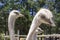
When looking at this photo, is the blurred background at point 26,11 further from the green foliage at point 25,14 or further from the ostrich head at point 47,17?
the ostrich head at point 47,17

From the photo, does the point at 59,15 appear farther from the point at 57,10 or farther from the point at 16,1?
the point at 16,1

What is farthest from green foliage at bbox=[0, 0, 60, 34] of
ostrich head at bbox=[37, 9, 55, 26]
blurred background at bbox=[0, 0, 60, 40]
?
ostrich head at bbox=[37, 9, 55, 26]

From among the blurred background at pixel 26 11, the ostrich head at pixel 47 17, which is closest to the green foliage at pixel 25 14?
the blurred background at pixel 26 11

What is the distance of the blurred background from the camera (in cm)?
1169

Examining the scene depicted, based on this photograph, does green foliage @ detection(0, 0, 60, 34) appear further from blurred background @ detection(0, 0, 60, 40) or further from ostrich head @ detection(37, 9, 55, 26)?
ostrich head @ detection(37, 9, 55, 26)

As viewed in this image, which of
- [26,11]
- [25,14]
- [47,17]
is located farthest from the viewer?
[26,11]

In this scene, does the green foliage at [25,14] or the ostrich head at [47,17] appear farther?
the green foliage at [25,14]

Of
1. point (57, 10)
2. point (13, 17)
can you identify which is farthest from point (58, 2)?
point (13, 17)

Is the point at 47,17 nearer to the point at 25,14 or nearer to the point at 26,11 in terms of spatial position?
the point at 25,14

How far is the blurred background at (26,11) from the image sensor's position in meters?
11.7

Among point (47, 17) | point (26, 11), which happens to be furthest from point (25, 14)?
point (47, 17)

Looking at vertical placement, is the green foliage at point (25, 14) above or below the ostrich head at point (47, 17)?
below

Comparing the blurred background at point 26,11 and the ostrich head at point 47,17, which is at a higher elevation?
the ostrich head at point 47,17

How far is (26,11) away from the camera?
12.8 m
